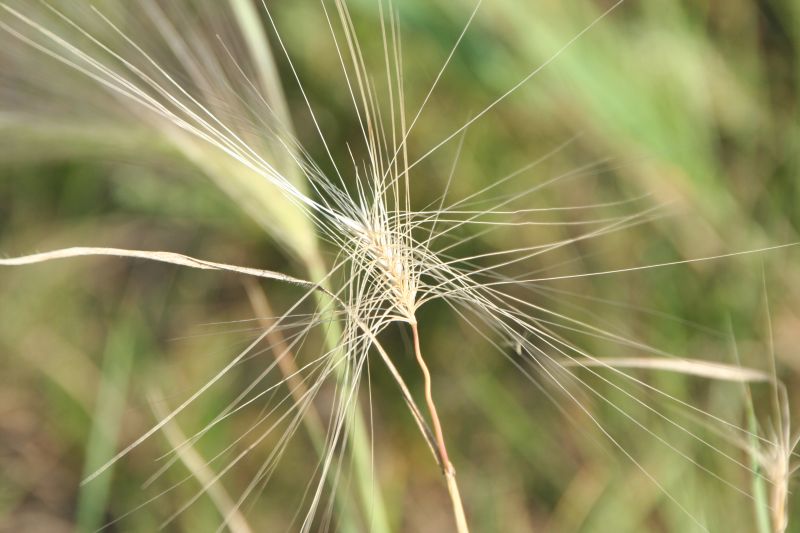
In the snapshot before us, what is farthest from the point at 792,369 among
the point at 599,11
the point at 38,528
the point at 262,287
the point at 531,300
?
the point at 38,528

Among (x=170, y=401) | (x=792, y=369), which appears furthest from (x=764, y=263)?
(x=170, y=401)

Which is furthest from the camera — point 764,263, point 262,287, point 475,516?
point 262,287

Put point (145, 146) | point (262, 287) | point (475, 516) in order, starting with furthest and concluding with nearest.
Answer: point (262, 287) < point (475, 516) < point (145, 146)

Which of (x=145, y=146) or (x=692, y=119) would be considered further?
(x=692, y=119)

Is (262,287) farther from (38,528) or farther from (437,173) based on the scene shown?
(38,528)

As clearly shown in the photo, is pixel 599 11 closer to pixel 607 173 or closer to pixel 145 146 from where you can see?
pixel 607 173

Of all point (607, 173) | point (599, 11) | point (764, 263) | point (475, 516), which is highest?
point (599, 11)

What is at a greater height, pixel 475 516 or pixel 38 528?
pixel 38 528
